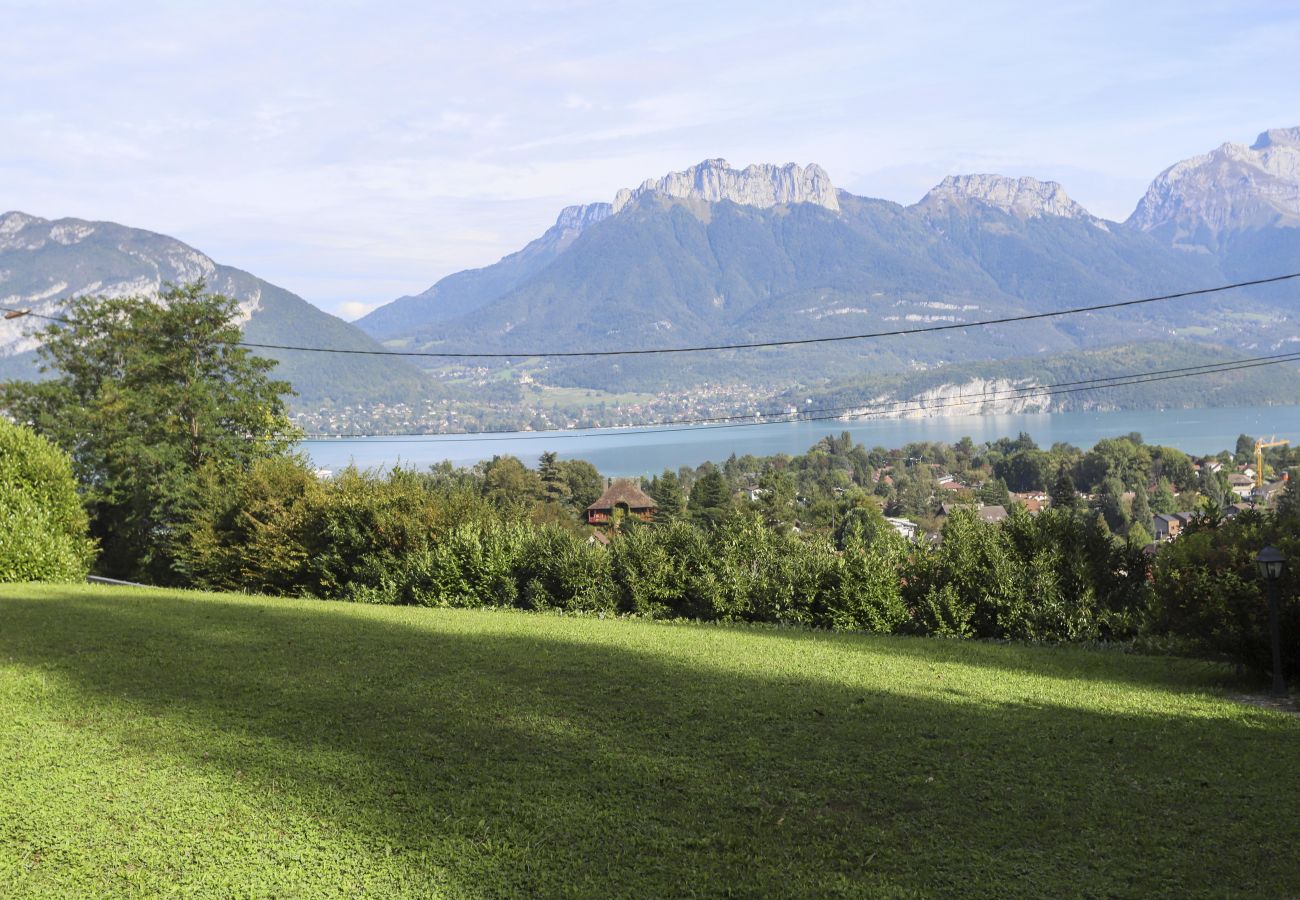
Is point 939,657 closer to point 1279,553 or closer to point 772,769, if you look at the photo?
point 1279,553

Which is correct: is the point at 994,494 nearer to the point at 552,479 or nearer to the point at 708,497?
the point at 708,497

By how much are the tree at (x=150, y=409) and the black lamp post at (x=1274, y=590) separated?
87.9ft

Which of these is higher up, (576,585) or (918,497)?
(576,585)

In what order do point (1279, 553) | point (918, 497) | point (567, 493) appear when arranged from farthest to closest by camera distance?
point (918, 497), point (567, 493), point (1279, 553)

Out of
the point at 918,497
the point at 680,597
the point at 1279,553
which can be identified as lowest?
the point at 918,497

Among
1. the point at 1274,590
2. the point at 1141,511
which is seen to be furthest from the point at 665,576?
the point at 1141,511

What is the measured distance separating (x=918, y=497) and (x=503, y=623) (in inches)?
3720

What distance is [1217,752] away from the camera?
6.67 m

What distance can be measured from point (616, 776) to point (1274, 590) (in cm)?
637

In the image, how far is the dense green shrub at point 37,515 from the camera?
1677 cm

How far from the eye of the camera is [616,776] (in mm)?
6023

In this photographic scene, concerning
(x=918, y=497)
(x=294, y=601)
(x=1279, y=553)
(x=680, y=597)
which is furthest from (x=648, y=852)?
(x=918, y=497)

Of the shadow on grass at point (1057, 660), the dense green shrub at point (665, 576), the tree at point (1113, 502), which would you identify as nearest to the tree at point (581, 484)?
the tree at point (1113, 502)

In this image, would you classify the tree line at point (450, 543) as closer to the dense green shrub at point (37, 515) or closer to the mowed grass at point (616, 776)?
the dense green shrub at point (37, 515)
